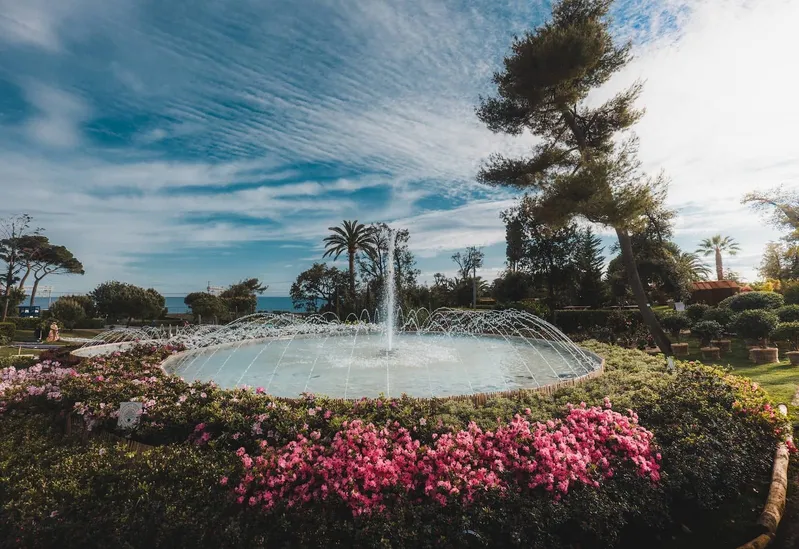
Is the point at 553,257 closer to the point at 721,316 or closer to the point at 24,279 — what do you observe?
the point at 721,316

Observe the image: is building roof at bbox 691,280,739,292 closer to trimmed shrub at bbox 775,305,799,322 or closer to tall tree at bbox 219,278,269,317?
trimmed shrub at bbox 775,305,799,322

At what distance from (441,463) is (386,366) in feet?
17.4

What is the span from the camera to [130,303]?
31.3 m

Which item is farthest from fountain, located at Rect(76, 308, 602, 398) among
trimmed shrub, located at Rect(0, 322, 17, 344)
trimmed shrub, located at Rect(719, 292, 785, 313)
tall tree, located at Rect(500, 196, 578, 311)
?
tall tree, located at Rect(500, 196, 578, 311)

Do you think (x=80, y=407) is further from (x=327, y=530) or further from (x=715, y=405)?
(x=715, y=405)

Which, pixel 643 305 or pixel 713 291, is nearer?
pixel 643 305

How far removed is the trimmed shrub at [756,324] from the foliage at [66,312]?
3601cm

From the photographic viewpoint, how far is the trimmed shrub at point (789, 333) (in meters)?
11.4

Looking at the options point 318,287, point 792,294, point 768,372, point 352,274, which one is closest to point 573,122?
point 768,372

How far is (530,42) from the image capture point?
13.2 metres

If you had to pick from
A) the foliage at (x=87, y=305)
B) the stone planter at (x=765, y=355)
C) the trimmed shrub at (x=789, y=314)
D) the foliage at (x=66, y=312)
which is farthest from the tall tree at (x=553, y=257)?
the foliage at (x=87, y=305)

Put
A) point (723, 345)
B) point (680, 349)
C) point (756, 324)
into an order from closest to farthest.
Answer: point (756, 324) → point (680, 349) → point (723, 345)

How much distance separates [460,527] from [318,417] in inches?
75.5

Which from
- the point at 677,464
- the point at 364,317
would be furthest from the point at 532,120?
the point at 364,317
